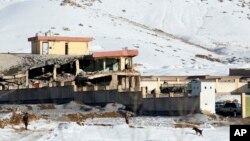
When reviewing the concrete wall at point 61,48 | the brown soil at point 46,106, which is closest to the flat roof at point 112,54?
the concrete wall at point 61,48

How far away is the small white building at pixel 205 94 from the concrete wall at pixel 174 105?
1.36 feet

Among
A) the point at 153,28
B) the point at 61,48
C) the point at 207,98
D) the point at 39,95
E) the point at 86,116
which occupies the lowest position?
the point at 86,116

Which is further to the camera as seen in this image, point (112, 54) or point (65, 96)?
point (112, 54)

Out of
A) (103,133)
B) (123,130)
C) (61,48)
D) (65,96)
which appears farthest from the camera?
(61,48)

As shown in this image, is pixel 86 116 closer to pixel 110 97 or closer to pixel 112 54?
pixel 110 97

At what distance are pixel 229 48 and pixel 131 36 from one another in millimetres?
21307

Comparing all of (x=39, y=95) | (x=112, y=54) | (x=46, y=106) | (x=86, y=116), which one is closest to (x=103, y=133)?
(x=86, y=116)

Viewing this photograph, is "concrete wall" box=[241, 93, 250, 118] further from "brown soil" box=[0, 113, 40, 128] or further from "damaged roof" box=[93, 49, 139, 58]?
"damaged roof" box=[93, 49, 139, 58]

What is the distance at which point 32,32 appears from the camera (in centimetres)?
11919

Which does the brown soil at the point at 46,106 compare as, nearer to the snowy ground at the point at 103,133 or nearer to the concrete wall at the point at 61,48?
the snowy ground at the point at 103,133

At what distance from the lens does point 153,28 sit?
154m

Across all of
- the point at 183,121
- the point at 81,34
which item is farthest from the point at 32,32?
the point at 183,121

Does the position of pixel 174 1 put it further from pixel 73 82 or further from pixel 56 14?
pixel 73 82

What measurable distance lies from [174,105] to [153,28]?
105 meters
